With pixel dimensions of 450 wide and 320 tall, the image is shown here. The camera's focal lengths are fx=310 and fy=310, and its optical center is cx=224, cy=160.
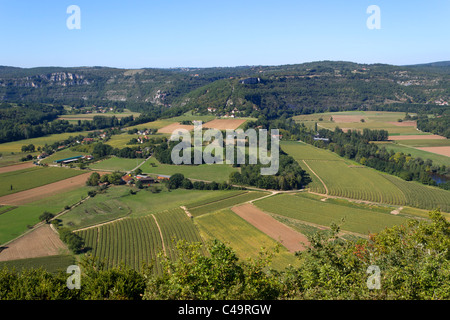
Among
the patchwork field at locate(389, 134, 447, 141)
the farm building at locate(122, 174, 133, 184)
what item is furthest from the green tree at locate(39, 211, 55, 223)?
the patchwork field at locate(389, 134, 447, 141)

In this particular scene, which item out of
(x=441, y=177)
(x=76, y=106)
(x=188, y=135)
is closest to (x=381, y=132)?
(x=441, y=177)

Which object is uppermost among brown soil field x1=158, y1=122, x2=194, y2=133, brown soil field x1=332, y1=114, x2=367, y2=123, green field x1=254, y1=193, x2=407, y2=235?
brown soil field x1=332, y1=114, x2=367, y2=123

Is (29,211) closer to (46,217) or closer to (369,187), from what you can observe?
(46,217)

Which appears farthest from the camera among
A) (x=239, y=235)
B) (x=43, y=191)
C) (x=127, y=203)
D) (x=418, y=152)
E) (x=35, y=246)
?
(x=418, y=152)

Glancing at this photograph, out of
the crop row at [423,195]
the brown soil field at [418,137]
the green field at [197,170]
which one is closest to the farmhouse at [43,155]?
the green field at [197,170]

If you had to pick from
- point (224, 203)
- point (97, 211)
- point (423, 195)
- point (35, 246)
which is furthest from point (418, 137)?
point (35, 246)

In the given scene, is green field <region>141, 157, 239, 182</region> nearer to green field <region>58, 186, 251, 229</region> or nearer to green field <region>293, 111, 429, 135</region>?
green field <region>58, 186, 251, 229</region>
